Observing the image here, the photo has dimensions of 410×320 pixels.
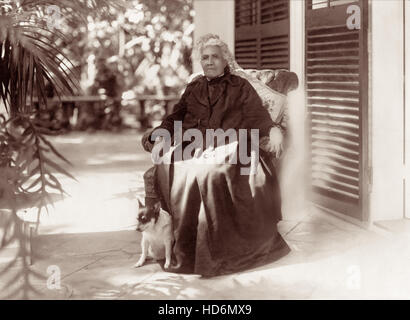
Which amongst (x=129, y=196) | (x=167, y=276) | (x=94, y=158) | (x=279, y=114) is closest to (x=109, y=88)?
(x=94, y=158)

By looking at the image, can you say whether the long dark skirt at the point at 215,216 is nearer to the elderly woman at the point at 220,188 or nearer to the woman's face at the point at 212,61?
the elderly woman at the point at 220,188

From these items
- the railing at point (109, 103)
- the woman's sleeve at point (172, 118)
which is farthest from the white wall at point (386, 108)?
the railing at point (109, 103)

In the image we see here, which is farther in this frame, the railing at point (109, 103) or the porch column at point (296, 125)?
the railing at point (109, 103)

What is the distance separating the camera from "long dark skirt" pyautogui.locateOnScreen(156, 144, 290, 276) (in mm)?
3691

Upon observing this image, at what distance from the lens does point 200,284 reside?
3.48 metres

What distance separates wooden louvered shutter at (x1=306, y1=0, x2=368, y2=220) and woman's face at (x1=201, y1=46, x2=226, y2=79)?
3.28ft

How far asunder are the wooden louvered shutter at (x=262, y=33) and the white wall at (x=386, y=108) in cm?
104

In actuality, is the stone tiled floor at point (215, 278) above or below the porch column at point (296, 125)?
below

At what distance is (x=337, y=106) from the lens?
4695mm

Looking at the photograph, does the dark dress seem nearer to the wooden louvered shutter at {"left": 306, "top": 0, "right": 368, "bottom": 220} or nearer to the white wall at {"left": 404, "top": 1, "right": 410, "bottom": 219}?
the wooden louvered shutter at {"left": 306, "top": 0, "right": 368, "bottom": 220}

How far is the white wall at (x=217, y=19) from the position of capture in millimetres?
6391

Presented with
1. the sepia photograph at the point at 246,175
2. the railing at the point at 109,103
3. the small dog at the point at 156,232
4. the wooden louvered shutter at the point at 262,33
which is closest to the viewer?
the sepia photograph at the point at 246,175
